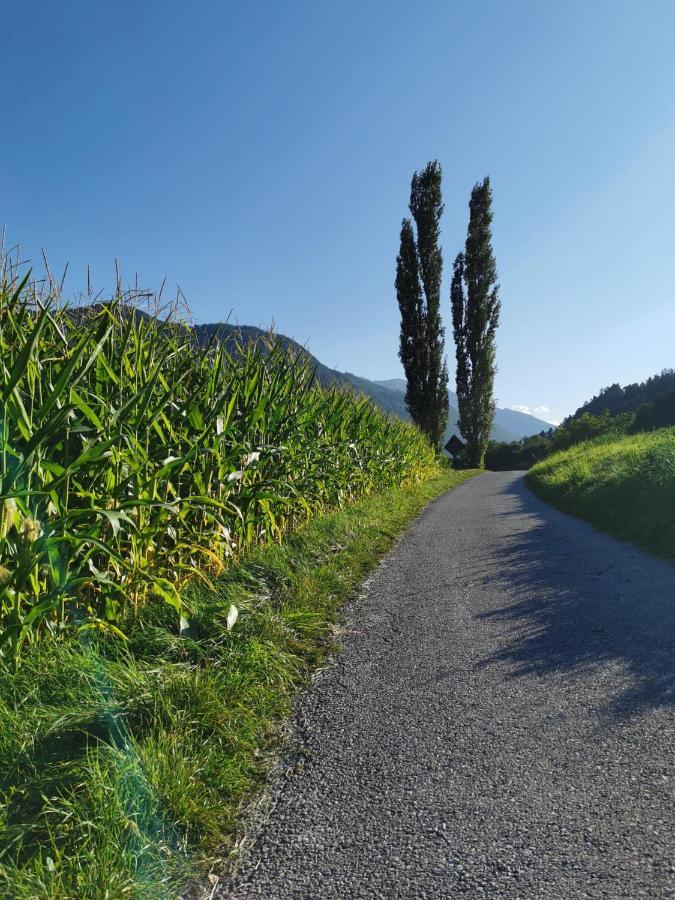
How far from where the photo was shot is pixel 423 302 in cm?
2752

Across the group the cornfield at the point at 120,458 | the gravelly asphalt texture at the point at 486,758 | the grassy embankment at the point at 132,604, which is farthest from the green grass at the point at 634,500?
the cornfield at the point at 120,458

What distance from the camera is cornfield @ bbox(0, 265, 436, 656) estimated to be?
220 cm

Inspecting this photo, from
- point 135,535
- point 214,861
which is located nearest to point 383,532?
point 135,535

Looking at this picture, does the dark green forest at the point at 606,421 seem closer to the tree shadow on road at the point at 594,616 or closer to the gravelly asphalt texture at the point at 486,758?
the tree shadow on road at the point at 594,616

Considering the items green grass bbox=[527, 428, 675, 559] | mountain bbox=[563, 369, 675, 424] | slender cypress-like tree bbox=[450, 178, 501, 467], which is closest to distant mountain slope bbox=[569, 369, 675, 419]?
mountain bbox=[563, 369, 675, 424]

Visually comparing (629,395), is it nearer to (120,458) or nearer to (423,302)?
(423,302)

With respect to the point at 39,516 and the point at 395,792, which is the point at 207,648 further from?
the point at 395,792

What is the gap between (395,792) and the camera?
1.71 m

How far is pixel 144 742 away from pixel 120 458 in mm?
1431

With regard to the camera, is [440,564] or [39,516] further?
[440,564]

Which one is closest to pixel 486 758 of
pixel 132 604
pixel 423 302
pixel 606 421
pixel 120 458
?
pixel 132 604

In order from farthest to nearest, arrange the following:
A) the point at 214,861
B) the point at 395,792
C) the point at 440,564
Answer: the point at 440,564, the point at 395,792, the point at 214,861

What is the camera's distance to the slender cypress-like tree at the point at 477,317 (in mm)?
32312

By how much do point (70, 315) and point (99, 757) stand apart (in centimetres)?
283
